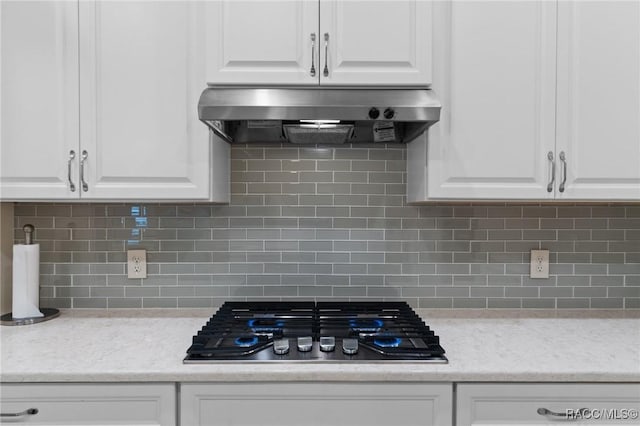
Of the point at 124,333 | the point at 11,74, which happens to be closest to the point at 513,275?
the point at 124,333

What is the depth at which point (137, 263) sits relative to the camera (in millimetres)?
1895

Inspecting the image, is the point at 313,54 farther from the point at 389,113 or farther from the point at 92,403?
the point at 92,403

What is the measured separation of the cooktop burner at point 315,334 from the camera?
1.31 metres

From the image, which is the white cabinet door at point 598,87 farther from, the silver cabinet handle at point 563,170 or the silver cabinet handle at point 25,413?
the silver cabinet handle at point 25,413

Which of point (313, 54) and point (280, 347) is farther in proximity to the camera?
point (313, 54)

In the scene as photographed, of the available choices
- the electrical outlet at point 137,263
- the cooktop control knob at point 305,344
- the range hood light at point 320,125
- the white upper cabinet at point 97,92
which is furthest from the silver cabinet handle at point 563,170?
the electrical outlet at point 137,263

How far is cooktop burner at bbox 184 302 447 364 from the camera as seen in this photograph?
51.5 inches

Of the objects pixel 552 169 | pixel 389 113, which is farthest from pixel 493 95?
pixel 389 113

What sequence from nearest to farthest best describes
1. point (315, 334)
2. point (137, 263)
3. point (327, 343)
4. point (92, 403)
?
1. point (92, 403)
2. point (327, 343)
3. point (315, 334)
4. point (137, 263)

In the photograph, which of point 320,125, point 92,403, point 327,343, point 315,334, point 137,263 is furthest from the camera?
point 137,263

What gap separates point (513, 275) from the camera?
6.31ft

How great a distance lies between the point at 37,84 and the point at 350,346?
1497 mm

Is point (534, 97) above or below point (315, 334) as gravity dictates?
above

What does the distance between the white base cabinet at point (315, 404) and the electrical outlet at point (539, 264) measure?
93 centimetres
